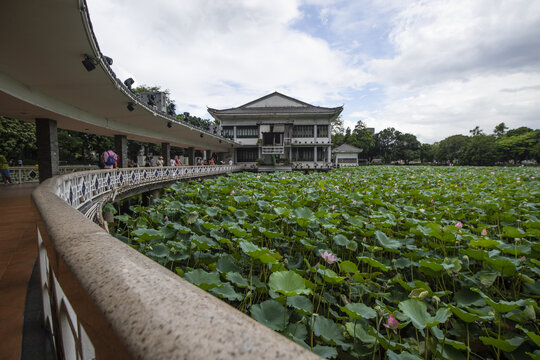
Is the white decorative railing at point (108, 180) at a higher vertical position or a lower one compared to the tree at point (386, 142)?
lower

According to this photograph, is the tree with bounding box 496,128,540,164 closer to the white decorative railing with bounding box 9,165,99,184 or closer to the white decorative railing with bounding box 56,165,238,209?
the white decorative railing with bounding box 56,165,238,209

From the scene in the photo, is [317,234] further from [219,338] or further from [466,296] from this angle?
[219,338]

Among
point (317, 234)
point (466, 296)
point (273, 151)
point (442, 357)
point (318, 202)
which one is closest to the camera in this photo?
point (442, 357)

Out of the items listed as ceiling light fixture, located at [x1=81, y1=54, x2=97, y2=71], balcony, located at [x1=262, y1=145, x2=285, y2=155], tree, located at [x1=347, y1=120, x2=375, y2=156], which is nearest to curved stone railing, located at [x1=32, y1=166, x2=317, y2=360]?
ceiling light fixture, located at [x1=81, y1=54, x2=97, y2=71]

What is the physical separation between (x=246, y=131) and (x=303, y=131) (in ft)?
17.8

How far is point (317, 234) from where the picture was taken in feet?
7.38

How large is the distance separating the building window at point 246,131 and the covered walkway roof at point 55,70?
15666 millimetres

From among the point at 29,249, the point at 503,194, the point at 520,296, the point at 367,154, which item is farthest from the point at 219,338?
the point at 367,154

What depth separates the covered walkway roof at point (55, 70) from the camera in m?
3.51

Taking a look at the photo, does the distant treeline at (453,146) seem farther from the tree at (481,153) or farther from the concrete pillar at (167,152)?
the concrete pillar at (167,152)

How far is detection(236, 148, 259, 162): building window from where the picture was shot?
2517 centimetres

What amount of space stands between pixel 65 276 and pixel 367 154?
54.1 m

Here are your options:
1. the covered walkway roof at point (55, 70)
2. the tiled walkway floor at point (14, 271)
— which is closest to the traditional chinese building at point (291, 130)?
the covered walkway roof at point (55, 70)

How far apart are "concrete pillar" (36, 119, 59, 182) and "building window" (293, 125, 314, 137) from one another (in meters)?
19.8
